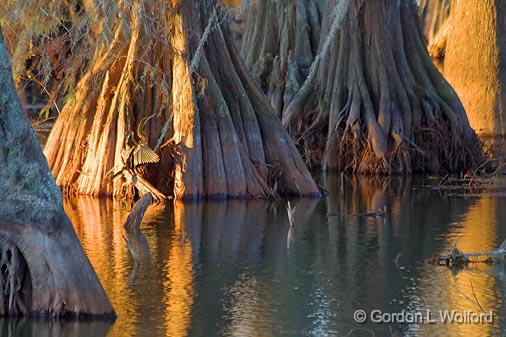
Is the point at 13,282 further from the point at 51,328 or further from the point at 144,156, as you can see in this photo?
the point at 144,156

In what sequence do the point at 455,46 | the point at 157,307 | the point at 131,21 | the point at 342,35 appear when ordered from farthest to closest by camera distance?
the point at 455,46 < the point at 342,35 < the point at 131,21 < the point at 157,307

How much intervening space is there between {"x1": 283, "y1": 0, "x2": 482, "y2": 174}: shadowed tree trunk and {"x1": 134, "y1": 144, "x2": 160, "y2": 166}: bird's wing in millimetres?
6736

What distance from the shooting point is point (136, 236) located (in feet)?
49.8

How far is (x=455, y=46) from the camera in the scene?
2936 cm

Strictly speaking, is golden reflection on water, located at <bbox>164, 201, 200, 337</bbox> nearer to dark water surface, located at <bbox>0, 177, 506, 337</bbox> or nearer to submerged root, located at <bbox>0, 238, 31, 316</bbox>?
dark water surface, located at <bbox>0, 177, 506, 337</bbox>

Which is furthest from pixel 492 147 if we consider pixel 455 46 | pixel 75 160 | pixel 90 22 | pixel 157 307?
pixel 157 307

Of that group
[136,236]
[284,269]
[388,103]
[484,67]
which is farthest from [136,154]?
[484,67]

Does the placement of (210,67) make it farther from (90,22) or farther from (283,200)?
(90,22)

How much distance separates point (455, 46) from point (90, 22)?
15680mm

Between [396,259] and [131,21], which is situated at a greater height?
[131,21]

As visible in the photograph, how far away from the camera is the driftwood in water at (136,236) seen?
1329 centimetres

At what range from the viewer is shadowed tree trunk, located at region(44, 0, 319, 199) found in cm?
1859

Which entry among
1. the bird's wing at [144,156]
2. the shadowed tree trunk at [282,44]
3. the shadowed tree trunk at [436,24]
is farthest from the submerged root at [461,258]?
the shadowed tree trunk at [436,24]

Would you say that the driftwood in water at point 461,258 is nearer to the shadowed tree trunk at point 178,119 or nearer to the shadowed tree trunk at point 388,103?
the shadowed tree trunk at point 178,119
